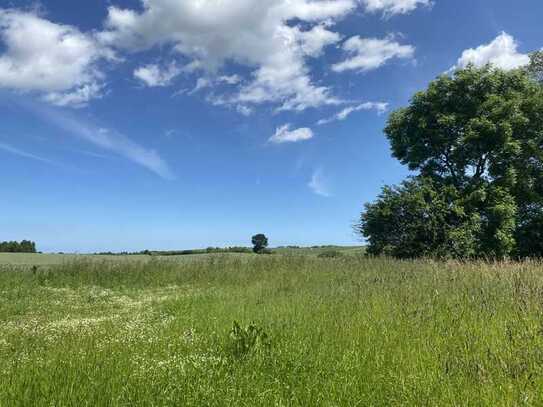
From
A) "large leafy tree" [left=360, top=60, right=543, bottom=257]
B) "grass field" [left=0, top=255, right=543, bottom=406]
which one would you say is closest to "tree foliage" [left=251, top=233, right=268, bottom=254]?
"large leafy tree" [left=360, top=60, right=543, bottom=257]

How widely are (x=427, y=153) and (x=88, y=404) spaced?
90.1 feet

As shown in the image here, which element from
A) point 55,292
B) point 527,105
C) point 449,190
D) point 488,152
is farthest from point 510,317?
point 527,105

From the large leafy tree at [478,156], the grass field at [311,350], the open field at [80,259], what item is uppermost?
the large leafy tree at [478,156]

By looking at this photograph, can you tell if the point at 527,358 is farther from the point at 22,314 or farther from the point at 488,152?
the point at 488,152

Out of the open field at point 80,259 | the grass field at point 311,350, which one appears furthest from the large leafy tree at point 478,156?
the grass field at point 311,350

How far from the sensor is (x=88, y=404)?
4.10 meters

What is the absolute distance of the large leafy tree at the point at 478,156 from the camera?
80.7ft

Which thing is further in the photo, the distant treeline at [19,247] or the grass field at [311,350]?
the distant treeline at [19,247]

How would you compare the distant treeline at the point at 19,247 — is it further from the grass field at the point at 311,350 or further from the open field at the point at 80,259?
the grass field at the point at 311,350

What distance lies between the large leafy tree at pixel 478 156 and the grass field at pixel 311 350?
14551mm

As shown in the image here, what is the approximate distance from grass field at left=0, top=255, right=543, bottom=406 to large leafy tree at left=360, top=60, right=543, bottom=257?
14.6 m

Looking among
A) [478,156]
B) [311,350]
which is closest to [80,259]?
[311,350]

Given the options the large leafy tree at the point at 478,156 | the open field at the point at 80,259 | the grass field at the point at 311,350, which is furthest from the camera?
the large leafy tree at the point at 478,156

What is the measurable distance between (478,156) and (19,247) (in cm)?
4501
